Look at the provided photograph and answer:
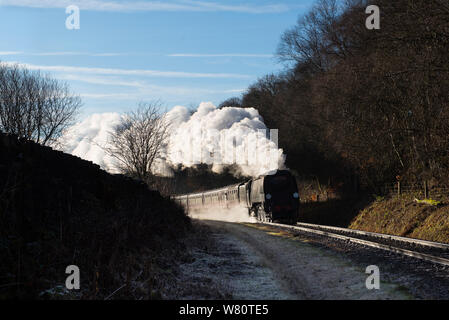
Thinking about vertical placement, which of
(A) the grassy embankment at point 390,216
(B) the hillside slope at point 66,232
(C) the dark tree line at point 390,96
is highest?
(C) the dark tree line at point 390,96

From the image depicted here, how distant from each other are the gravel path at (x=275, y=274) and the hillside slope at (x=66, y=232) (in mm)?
759

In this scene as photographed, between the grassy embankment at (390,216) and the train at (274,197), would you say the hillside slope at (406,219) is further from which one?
the train at (274,197)

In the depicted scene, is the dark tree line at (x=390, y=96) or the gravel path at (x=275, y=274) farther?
the dark tree line at (x=390, y=96)

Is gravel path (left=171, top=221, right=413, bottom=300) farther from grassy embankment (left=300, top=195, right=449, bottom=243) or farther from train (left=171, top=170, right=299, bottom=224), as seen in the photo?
train (left=171, top=170, right=299, bottom=224)

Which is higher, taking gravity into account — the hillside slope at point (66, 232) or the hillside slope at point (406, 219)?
the hillside slope at point (66, 232)

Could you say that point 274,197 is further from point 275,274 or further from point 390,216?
point 275,274

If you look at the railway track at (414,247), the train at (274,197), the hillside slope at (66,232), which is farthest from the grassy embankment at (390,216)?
the hillside slope at (66,232)

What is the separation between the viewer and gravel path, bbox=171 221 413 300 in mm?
7918

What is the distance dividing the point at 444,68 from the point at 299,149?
25057mm

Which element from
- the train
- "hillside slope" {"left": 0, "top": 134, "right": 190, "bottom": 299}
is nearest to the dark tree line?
the train

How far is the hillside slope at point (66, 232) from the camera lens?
24.1ft

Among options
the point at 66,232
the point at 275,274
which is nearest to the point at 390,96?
the point at 275,274

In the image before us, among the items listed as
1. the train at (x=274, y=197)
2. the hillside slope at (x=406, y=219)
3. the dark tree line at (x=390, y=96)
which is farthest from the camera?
the train at (x=274, y=197)
